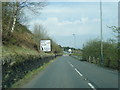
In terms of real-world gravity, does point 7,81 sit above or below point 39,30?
below

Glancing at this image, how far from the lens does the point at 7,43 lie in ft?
94.9

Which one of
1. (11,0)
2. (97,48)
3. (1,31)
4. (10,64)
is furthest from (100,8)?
→ (10,64)

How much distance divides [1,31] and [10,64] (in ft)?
37.1

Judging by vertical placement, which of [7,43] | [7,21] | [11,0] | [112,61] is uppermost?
[11,0]

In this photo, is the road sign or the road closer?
the road

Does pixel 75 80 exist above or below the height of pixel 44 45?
below

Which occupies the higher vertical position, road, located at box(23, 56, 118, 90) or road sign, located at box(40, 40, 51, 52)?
road sign, located at box(40, 40, 51, 52)

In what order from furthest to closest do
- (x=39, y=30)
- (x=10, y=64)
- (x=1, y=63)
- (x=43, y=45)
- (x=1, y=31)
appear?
1. (x=39, y=30)
2. (x=43, y=45)
3. (x=1, y=31)
4. (x=10, y=64)
5. (x=1, y=63)

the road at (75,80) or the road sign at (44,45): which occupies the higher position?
the road sign at (44,45)

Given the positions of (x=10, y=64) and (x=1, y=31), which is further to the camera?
(x=1, y=31)

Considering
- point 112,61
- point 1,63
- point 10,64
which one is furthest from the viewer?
point 112,61

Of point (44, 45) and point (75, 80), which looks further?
point (44, 45)

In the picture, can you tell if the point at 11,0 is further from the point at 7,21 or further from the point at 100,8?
the point at 100,8

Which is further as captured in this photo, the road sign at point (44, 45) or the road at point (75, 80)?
the road sign at point (44, 45)
